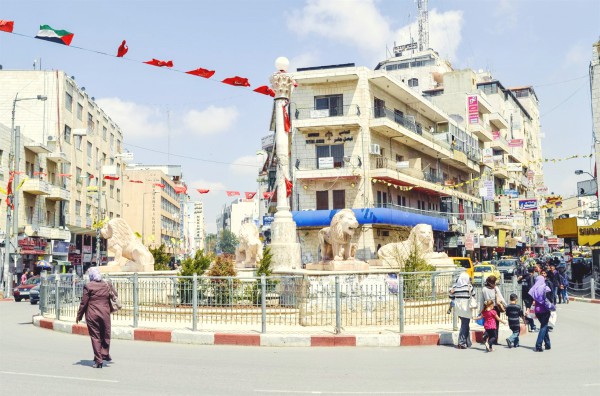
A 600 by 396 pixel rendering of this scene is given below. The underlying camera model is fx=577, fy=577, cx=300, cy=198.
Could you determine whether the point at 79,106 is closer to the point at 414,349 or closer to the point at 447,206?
the point at 447,206

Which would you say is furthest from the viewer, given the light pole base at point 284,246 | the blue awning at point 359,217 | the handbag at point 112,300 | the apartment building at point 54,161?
the apartment building at point 54,161

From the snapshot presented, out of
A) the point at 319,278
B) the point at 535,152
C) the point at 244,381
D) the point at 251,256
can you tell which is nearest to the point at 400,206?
the point at 251,256

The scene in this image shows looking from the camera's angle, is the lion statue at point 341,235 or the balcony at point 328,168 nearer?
Result: the lion statue at point 341,235

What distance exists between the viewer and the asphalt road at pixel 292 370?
735 centimetres

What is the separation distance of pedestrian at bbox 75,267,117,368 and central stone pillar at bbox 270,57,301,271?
8936mm

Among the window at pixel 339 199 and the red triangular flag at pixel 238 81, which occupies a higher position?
the red triangular flag at pixel 238 81

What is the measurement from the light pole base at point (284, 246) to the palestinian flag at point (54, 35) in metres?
8.37

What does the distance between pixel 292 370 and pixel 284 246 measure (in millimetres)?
9516

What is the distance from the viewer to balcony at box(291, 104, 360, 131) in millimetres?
37781

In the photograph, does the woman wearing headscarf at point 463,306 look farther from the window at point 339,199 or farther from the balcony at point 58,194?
the balcony at point 58,194

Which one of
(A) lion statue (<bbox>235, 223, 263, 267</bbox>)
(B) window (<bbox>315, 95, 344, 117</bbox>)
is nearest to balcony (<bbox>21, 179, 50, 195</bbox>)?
(B) window (<bbox>315, 95, 344, 117</bbox>)

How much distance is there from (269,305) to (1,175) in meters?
27.9

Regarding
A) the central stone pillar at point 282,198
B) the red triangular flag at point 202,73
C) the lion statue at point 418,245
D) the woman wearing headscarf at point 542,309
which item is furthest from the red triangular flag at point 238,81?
the woman wearing headscarf at point 542,309

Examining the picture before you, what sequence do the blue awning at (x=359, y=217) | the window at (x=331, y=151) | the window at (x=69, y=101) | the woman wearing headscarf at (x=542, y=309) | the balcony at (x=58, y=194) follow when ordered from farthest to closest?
the window at (x=69, y=101), the balcony at (x=58, y=194), the window at (x=331, y=151), the blue awning at (x=359, y=217), the woman wearing headscarf at (x=542, y=309)
